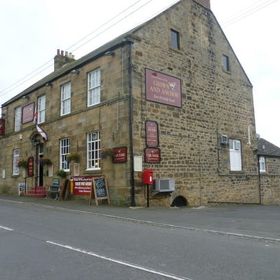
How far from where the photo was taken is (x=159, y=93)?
20.0 meters

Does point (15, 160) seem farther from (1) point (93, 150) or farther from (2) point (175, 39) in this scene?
(2) point (175, 39)

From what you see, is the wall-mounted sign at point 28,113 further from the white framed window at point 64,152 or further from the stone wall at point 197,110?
the stone wall at point 197,110

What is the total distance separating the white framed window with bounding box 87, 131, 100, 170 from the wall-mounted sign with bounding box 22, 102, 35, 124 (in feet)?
25.0

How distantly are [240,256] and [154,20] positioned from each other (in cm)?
1577

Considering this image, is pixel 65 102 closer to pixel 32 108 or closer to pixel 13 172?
pixel 32 108

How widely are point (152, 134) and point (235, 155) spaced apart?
7.82 meters

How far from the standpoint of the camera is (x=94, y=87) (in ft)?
68.5

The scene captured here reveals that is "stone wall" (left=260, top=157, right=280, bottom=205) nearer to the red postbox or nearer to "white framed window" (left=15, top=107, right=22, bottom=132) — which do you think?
the red postbox

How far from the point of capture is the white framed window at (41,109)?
25.5m

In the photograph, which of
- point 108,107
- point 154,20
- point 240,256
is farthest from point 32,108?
point 240,256

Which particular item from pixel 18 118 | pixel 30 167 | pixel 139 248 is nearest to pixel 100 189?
pixel 30 167

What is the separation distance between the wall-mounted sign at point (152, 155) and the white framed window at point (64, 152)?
571cm

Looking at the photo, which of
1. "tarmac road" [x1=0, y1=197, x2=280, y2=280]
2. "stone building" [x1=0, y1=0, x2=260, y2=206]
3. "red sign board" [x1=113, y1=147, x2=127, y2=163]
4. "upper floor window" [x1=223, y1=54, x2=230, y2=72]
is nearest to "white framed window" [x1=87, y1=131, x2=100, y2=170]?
"stone building" [x1=0, y1=0, x2=260, y2=206]

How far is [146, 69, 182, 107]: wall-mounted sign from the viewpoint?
19.6m
